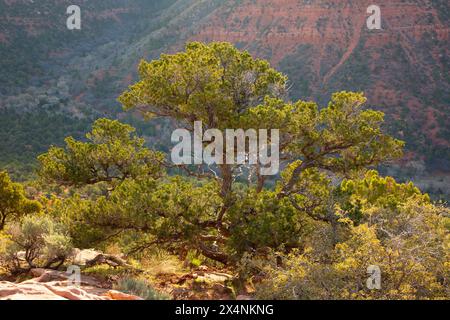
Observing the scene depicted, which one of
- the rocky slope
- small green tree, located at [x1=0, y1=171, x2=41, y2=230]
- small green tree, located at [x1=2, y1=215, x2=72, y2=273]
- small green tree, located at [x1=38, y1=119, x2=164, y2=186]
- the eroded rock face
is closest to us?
the eroded rock face

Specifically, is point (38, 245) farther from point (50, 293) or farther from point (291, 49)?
point (291, 49)

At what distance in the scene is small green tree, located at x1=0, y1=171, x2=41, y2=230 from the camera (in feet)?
49.6

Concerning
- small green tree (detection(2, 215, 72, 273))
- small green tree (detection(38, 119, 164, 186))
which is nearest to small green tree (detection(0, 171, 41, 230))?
small green tree (detection(38, 119, 164, 186))

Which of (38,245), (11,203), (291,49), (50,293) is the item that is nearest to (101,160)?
(38,245)

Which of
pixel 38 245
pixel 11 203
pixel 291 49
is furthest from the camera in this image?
pixel 291 49

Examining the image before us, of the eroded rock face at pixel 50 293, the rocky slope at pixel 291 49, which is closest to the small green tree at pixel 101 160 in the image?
the eroded rock face at pixel 50 293

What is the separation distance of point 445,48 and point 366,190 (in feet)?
141

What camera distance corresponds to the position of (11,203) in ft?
50.2

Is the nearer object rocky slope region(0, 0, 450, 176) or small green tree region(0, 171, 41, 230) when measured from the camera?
small green tree region(0, 171, 41, 230)

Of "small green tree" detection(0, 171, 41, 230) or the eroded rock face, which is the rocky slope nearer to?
"small green tree" detection(0, 171, 41, 230)

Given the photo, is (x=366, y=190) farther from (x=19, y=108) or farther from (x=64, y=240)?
(x=19, y=108)

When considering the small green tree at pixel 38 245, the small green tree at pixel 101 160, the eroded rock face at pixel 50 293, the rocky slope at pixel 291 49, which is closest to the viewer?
the eroded rock face at pixel 50 293

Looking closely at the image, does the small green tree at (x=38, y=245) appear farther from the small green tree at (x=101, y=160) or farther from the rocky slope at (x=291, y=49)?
the rocky slope at (x=291, y=49)

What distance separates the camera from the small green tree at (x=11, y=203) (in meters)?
15.1
